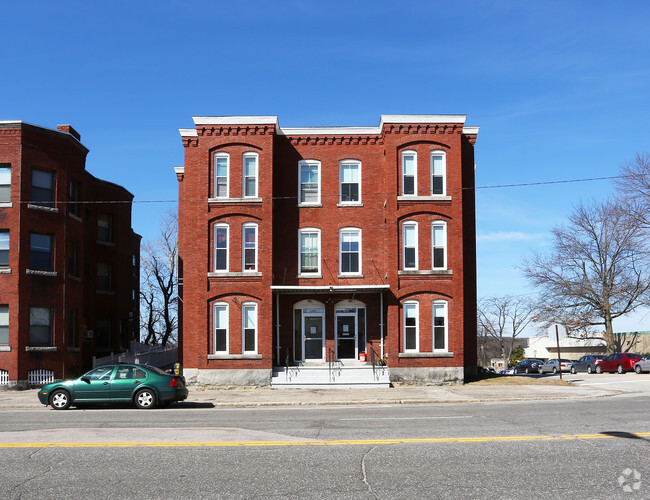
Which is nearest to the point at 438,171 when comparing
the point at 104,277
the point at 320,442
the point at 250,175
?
the point at 250,175

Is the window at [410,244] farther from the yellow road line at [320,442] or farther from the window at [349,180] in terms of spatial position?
the yellow road line at [320,442]

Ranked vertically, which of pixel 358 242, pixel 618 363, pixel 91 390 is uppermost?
pixel 358 242

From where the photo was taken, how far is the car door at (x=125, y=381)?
19.7 metres

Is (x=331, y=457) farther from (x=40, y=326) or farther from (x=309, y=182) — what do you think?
(x=40, y=326)

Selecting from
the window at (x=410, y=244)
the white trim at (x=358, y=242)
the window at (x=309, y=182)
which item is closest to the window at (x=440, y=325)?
the window at (x=410, y=244)

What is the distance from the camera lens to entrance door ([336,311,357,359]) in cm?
2984

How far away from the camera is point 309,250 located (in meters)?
30.1

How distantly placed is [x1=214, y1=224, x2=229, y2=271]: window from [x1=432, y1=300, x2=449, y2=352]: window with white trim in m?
9.23

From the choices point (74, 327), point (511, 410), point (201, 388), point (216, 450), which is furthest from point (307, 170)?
point (216, 450)

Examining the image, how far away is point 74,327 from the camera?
30969 mm

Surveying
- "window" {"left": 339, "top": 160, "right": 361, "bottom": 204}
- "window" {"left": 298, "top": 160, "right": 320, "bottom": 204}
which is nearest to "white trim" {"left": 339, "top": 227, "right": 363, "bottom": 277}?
→ "window" {"left": 339, "top": 160, "right": 361, "bottom": 204}

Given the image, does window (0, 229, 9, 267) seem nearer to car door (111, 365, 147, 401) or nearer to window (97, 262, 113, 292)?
window (97, 262, 113, 292)

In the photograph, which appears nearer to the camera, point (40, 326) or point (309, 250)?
point (40, 326)

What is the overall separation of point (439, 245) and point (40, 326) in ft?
57.5
